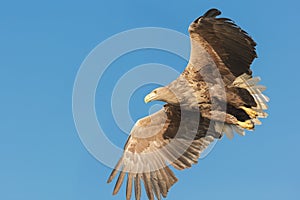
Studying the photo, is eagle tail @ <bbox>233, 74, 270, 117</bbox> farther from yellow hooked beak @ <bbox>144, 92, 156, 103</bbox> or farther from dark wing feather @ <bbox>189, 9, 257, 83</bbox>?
yellow hooked beak @ <bbox>144, 92, 156, 103</bbox>

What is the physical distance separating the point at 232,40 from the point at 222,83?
1068mm

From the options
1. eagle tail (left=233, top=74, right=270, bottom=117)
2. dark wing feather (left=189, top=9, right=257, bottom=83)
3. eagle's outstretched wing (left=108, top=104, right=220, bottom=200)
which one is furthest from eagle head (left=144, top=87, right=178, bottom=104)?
eagle tail (left=233, top=74, right=270, bottom=117)

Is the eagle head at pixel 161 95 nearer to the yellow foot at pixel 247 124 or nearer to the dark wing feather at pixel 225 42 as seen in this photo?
the dark wing feather at pixel 225 42

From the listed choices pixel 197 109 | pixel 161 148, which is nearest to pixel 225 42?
pixel 197 109

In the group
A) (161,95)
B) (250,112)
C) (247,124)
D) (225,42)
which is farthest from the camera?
(247,124)

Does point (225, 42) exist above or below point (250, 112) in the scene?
above

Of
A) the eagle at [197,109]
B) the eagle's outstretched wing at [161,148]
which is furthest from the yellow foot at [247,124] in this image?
the eagle's outstretched wing at [161,148]

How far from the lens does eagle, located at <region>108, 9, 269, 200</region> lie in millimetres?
11438

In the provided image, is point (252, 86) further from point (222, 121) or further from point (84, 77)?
point (84, 77)

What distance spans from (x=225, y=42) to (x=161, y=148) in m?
3.32

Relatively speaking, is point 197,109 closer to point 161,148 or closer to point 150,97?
point 150,97

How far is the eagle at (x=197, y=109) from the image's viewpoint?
450 inches

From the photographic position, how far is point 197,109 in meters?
12.2

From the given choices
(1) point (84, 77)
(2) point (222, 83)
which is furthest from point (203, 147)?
(1) point (84, 77)
